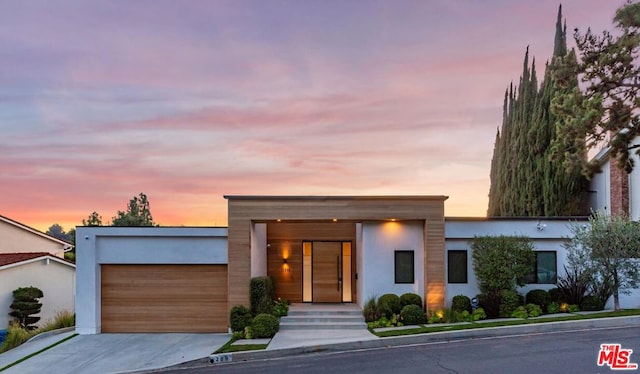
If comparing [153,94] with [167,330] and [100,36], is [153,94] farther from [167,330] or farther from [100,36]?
[167,330]

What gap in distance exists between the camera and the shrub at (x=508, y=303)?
50.8 ft

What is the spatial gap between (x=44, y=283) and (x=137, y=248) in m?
9.64

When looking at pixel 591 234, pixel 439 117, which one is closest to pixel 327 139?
pixel 439 117

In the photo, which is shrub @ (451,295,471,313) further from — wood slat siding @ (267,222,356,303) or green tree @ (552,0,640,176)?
green tree @ (552,0,640,176)

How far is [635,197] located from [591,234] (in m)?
7.68

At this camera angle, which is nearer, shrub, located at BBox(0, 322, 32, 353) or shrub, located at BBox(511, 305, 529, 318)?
shrub, located at BBox(0, 322, 32, 353)

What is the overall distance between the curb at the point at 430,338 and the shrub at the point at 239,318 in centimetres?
251

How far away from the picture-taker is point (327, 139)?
21.1 metres

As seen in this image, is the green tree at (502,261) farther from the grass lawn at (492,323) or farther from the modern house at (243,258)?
the grass lawn at (492,323)

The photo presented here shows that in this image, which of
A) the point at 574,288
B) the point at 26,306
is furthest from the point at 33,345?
the point at 574,288

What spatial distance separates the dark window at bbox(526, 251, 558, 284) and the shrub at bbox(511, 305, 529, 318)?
1.59m

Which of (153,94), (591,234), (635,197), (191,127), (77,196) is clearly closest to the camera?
(591,234)

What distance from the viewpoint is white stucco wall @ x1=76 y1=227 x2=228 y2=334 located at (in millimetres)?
15805

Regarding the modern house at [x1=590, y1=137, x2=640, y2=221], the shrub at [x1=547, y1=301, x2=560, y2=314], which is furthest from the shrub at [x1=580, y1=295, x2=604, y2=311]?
the modern house at [x1=590, y1=137, x2=640, y2=221]
